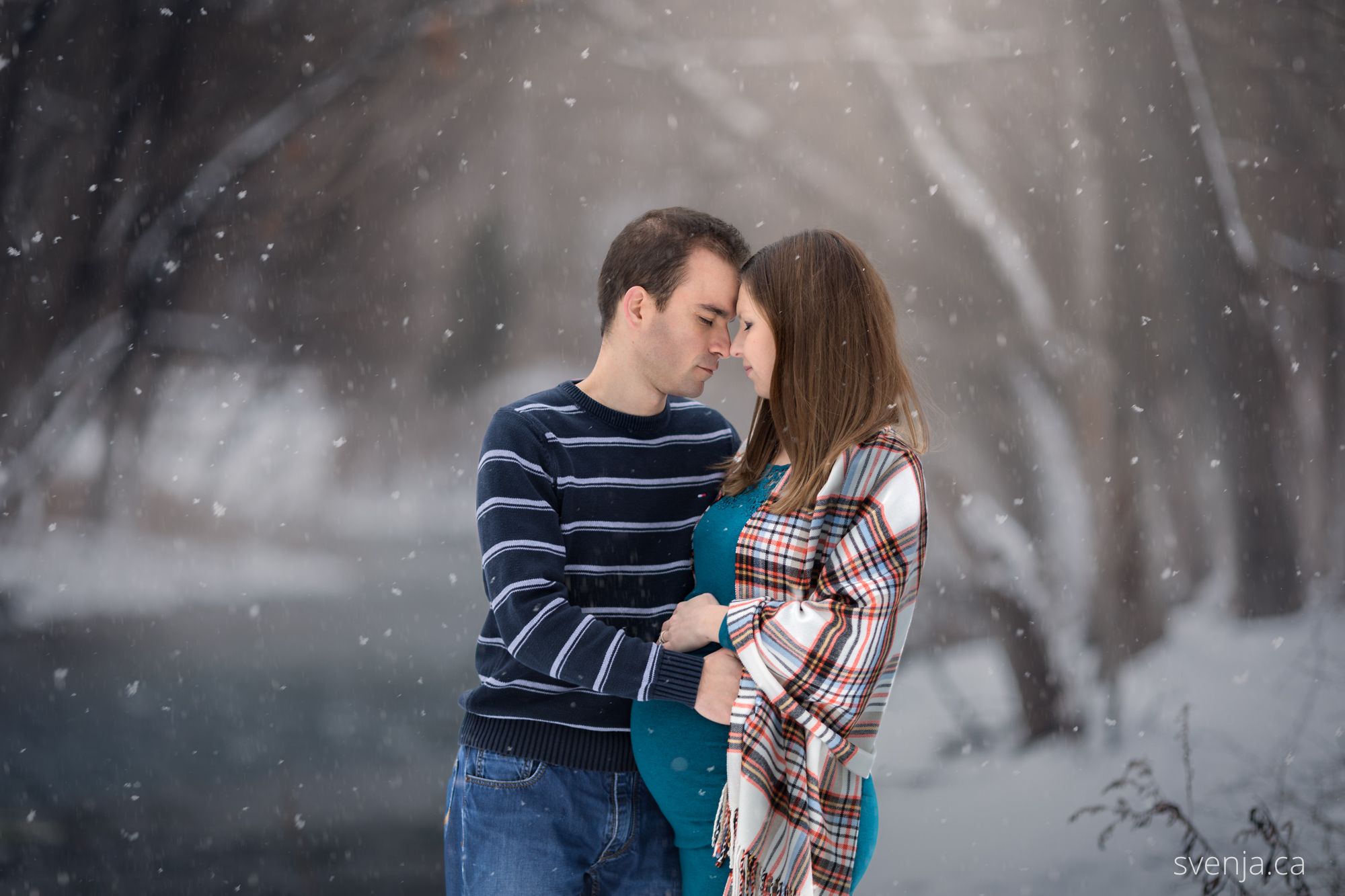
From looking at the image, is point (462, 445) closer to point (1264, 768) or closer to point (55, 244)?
point (55, 244)

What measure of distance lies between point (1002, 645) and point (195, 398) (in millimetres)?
2511

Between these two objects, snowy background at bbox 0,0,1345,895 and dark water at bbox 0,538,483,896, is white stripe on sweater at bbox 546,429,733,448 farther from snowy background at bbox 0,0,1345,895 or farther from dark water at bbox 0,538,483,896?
dark water at bbox 0,538,483,896

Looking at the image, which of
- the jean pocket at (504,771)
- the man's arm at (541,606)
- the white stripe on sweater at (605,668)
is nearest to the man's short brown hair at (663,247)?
the man's arm at (541,606)

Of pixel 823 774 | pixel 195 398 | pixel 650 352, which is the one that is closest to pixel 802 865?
pixel 823 774

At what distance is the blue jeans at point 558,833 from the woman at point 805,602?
0.05m

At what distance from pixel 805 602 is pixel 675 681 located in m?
0.21

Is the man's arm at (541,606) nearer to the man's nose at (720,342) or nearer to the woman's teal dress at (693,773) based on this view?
the woman's teal dress at (693,773)

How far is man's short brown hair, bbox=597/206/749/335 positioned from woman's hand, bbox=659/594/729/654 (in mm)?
470

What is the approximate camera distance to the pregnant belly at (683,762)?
148 centimetres

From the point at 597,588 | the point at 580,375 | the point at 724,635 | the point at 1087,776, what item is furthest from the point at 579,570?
the point at 1087,776

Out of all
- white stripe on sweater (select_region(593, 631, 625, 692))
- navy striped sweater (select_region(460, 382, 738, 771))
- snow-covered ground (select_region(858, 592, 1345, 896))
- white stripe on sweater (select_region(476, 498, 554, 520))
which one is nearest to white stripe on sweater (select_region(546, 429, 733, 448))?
navy striped sweater (select_region(460, 382, 738, 771))

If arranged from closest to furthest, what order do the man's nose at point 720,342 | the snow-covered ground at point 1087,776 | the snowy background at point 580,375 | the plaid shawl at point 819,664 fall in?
the plaid shawl at point 819,664
the man's nose at point 720,342
the snowy background at point 580,375
the snow-covered ground at point 1087,776

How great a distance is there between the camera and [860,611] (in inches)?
52.8

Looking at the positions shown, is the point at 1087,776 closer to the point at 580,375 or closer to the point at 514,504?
the point at 580,375
